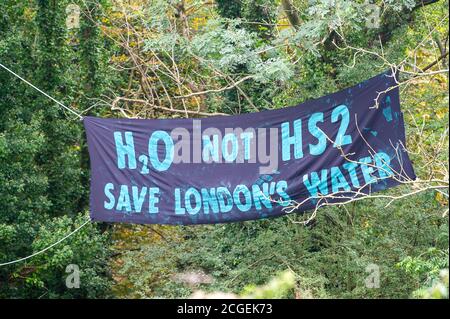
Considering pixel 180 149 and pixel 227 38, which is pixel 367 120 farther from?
pixel 227 38

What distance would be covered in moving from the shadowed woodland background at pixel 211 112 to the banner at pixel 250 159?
3.15 ft

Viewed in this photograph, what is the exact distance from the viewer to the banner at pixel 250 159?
8844 millimetres

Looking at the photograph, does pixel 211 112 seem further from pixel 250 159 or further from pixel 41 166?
pixel 250 159

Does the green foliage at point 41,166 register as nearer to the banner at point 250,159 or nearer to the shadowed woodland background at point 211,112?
the shadowed woodland background at point 211,112

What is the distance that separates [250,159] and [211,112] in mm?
4577

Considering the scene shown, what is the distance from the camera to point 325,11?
34.9 ft

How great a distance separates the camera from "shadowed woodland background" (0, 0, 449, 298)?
11023 millimetres

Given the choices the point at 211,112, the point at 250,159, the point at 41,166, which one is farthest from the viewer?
the point at 211,112

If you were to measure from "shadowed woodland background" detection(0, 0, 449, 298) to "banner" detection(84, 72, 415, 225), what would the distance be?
960 millimetres

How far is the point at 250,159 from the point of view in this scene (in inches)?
356

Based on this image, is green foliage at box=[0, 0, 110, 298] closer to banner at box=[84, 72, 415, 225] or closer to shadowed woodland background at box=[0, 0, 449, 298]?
shadowed woodland background at box=[0, 0, 449, 298]

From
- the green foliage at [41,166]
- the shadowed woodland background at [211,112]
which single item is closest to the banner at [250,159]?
the shadowed woodland background at [211,112]

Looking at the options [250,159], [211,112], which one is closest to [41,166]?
[211,112]

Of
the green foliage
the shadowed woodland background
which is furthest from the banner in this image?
the green foliage
